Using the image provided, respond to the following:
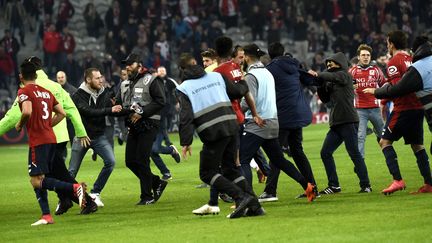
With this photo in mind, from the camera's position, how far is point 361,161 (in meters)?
16.5

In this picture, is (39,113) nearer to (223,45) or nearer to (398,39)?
(223,45)

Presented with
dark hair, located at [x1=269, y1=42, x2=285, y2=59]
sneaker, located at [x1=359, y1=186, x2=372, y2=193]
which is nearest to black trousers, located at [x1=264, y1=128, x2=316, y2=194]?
sneaker, located at [x1=359, y1=186, x2=372, y2=193]

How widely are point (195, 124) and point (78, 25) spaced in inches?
1157

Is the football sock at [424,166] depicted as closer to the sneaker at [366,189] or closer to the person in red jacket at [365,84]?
the sneaker at [366,189]

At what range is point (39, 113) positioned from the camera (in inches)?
553

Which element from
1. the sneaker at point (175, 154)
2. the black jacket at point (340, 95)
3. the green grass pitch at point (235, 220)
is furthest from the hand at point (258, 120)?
the sneaker at point (175, 154)

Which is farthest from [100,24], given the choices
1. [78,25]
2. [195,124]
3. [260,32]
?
[195,124]

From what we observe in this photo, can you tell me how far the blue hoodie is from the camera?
1588 cm

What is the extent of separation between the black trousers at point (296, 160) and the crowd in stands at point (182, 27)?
74.7 feet

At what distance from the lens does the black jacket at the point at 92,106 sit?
16938 mm

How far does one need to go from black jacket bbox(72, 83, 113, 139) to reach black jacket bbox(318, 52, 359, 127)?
3.36 meters

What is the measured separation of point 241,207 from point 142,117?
3173 mm

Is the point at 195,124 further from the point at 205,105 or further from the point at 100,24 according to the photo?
the point at 100,24

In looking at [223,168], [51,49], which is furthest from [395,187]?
[51,49]
